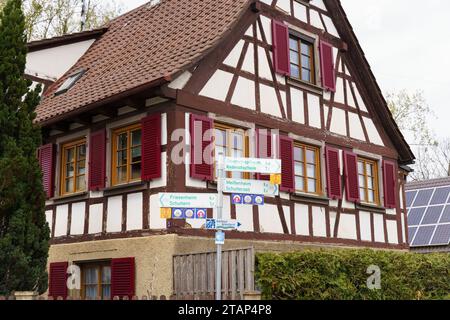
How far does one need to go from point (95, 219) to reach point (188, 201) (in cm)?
481

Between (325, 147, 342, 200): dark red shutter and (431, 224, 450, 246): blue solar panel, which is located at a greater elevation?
(325, 147, 342, 200): dark red shutter

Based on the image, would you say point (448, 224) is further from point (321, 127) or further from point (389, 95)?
point (389, 95)

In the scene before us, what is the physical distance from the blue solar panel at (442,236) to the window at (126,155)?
11.8 meters

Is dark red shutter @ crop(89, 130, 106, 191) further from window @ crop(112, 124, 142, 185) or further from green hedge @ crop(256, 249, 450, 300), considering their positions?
green hedge @ crop(256, 249, 450, 300)

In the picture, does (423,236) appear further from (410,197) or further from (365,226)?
(365,226)

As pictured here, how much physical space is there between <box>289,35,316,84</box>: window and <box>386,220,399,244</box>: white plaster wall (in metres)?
4.00

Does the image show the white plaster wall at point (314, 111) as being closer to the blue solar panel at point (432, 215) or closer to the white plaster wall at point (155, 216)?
the white plaster wall at point (155, 216)

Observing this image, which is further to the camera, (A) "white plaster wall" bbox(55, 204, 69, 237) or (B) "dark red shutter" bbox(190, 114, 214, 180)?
(A) "white plaster wall" bbox(55, 204, 69, 237)

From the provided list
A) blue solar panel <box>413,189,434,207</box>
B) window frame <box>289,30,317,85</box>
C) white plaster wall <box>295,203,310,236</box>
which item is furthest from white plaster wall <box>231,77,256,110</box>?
blue solar panel <box>413,189,434,207</box>

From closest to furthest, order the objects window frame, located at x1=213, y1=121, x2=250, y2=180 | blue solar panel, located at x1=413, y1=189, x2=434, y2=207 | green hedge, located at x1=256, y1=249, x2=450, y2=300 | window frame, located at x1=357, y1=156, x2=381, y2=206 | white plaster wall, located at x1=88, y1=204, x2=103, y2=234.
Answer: green hedge, located at x1=256, y1=249, x2=450, y2=300 → window frame, located at x1=213, y1=121, x2=250, y2=180 → white plaster wall, located at x1=88, y1=204, x2=103, y2=234 → window frame, located at x1=357, y1=156, x2=381, y2=206 → blue solar panel, located at x1=413, y1=189, x2=434, y2=207

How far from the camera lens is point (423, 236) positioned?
21.2 meters

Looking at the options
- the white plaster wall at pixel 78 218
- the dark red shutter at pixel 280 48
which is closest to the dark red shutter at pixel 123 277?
the white plaster wall at pixel 78 218

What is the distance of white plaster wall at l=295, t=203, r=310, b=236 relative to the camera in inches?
532

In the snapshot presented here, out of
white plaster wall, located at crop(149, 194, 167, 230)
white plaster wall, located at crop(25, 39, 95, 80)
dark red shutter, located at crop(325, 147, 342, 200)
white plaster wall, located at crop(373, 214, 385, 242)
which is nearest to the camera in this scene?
white plaster wall, located at crop(149, 194, 167, 230)
